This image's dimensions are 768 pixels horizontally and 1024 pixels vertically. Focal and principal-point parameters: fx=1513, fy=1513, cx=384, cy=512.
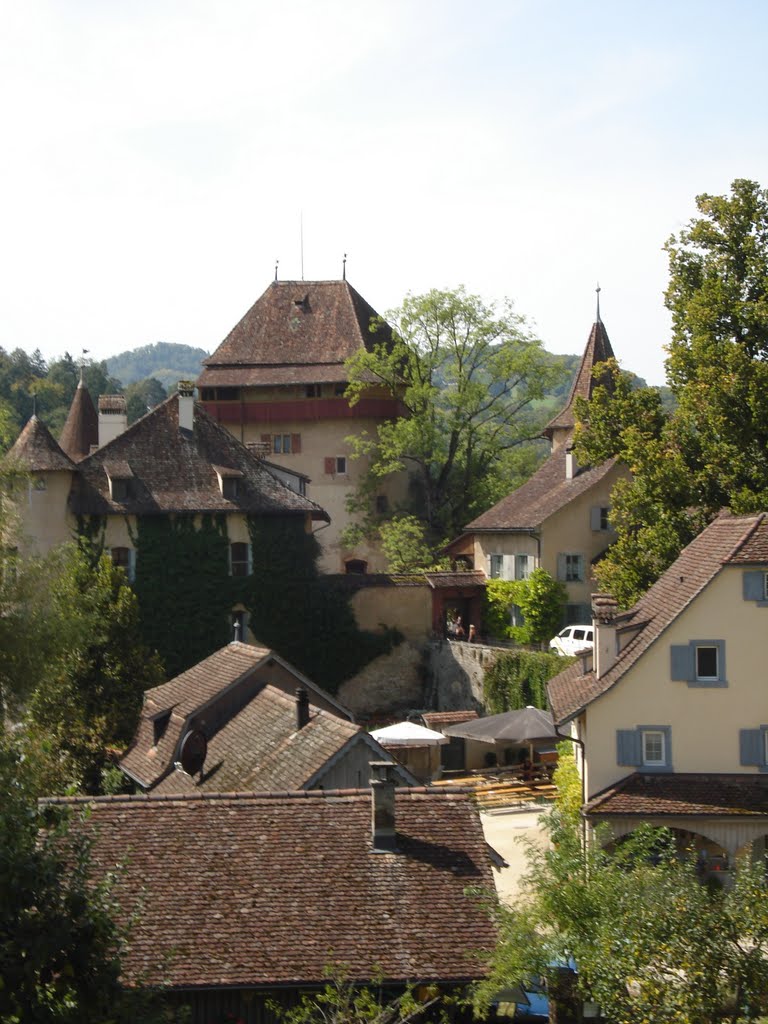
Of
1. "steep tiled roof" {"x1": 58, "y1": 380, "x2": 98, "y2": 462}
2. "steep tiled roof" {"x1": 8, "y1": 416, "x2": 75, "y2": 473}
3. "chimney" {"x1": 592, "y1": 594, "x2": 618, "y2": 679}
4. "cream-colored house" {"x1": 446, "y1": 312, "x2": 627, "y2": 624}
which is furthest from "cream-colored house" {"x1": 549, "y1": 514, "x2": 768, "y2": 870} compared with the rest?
"steep tiled roof" {"x1": 58, "y1": 380, "x2": 98, "y2": 462}

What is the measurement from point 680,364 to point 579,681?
8.88m

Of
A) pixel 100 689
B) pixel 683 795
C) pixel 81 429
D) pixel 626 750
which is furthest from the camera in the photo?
pixel 81 429

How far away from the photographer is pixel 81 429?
62.2 metres

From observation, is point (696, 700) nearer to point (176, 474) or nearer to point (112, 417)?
point (176, 474)

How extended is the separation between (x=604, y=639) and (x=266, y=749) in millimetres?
7369

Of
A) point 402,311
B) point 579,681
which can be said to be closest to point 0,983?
point 579,681

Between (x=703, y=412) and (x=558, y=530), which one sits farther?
(x=558, y=530)

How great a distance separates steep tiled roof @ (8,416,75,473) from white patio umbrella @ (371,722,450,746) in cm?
1393

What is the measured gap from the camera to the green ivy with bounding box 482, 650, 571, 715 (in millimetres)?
38938

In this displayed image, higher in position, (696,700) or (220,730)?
(696,700)

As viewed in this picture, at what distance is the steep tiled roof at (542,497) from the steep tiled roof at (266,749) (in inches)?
774

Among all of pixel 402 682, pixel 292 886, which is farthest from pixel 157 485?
pixel 292 886

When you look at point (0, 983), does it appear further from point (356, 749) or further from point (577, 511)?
point (577, 511)

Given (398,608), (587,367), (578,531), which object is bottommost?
(398,608)
